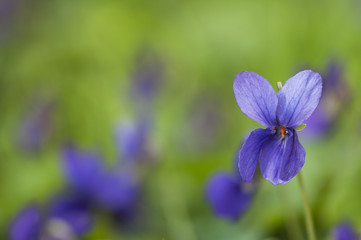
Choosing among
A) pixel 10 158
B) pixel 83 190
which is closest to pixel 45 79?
pixel 10 158

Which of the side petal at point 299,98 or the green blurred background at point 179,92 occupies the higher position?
the green blurred background at point 179,92

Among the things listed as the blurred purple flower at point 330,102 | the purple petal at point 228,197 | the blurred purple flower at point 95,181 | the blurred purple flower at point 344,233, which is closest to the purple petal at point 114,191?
the blurred purple flower at point 95,181

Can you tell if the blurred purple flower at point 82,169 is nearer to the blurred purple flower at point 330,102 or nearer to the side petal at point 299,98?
the blurred purple flower at point 330,102

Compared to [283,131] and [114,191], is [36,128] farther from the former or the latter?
[283,131]

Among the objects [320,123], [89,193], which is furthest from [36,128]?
[320,123]

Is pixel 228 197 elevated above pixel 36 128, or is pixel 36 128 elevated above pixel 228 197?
pixel 36 128

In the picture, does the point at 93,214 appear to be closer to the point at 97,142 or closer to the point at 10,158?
the point at 97,142

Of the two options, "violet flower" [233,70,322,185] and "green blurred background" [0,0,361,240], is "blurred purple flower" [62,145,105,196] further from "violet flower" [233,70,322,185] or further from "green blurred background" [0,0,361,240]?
"violet flower" [233,70,322,185]
